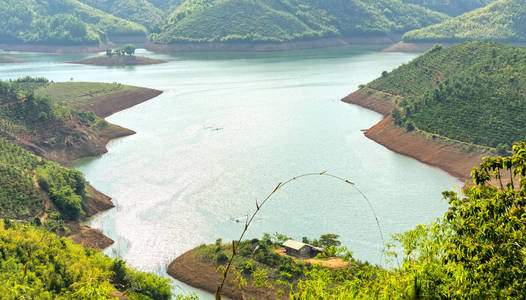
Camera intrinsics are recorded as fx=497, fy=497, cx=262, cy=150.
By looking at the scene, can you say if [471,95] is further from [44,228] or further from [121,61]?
[121,61]

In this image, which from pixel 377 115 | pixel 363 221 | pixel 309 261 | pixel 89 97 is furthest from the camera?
pixel 89 97

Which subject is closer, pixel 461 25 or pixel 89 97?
pixel 89 97

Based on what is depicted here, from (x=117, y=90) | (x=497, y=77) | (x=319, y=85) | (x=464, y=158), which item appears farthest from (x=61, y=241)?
(x=319, y=85)

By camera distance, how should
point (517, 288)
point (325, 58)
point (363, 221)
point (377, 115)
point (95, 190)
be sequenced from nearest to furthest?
point (517, 288) < point (363, 221) < point (95, 190) < point (377, 115) < point (325, 58)

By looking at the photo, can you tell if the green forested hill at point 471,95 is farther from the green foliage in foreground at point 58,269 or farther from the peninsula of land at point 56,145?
the green foliage in foreground at point 58,269

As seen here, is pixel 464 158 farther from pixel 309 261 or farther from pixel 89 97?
pixel 89 97
